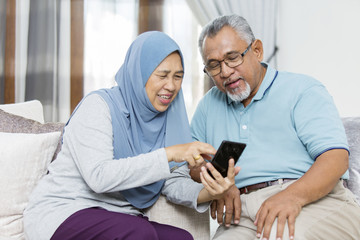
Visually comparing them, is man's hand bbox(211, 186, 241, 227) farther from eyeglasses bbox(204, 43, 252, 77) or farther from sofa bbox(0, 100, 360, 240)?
eyeglasses bbox(204, 43, 252, 77)

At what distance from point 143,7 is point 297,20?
4.23ft

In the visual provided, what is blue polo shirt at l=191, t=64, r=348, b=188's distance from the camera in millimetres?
1461

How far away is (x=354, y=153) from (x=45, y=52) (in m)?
2.64

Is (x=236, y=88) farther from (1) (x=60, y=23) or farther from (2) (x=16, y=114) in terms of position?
(1) (x=60, y=23)

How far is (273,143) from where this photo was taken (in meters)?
1.57

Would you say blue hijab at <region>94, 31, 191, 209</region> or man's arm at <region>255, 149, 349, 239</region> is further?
blue hijab at <region>94, 31, 191, 209</region>

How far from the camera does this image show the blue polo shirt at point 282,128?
4.79 feet

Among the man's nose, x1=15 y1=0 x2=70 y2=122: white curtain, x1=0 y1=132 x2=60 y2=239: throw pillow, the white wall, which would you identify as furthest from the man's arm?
x1=15 y1=0 x2=70 y2=122: white curtain

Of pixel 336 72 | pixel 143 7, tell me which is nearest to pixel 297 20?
pixel 336 72

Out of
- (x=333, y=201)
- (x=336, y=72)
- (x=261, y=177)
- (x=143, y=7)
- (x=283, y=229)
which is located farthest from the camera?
(x=143, y=7)

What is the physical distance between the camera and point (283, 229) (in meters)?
1.26

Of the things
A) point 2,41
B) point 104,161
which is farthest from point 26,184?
point 2,41

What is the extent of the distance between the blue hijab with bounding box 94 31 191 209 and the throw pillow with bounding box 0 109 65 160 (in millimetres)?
458

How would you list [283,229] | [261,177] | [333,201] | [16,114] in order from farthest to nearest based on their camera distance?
[16,114] → [261,177] → [333,201] → [283,229]
